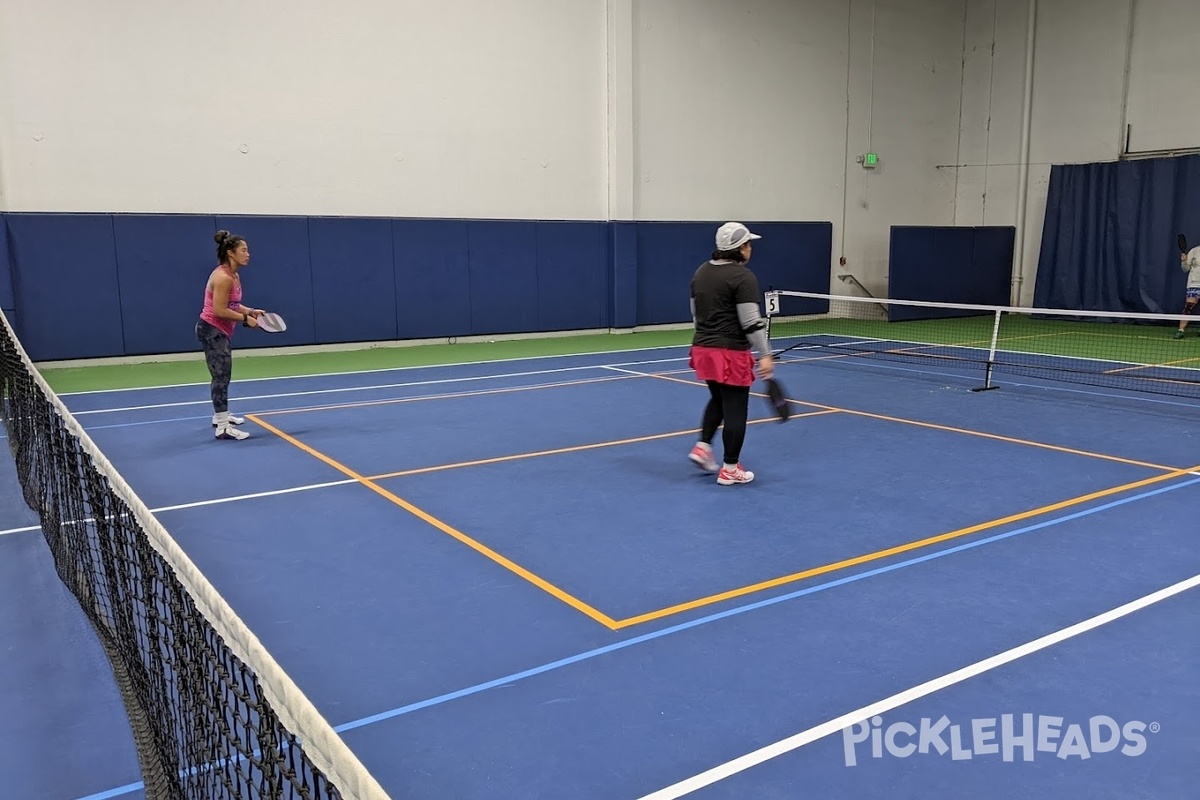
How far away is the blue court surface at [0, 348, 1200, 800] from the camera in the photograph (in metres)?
3.52

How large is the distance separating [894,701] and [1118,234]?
20.5 meters

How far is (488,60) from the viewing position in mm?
16656

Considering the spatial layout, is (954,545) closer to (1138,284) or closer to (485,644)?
(485,644)

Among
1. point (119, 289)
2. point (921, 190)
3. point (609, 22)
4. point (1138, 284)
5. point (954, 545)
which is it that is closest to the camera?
point (954, 545)

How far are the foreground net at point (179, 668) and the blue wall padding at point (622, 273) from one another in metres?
13.2

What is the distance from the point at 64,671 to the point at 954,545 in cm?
496

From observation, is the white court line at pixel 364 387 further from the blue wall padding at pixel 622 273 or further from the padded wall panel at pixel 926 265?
the padded wall panel at pixel 926 265

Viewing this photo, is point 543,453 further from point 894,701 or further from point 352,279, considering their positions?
point 352,279

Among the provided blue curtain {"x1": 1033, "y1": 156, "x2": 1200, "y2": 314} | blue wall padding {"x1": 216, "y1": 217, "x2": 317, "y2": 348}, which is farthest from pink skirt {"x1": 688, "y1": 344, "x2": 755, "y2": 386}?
blue curtain {"x1": 1033, "y1": 156, "x2": 1200, "y2": 314}

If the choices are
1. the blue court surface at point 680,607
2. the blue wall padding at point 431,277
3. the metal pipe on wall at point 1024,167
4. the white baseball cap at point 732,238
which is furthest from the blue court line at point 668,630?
the metal pipe on wall at point 1024,167

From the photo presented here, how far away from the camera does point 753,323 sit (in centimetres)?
677

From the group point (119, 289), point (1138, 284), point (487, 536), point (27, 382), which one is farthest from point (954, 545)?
point (1138, 284)

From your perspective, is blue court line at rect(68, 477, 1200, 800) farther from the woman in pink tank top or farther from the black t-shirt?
the woman in pink tank top

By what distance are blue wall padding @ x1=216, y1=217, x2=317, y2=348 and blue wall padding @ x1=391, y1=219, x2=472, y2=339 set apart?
1.58 m
